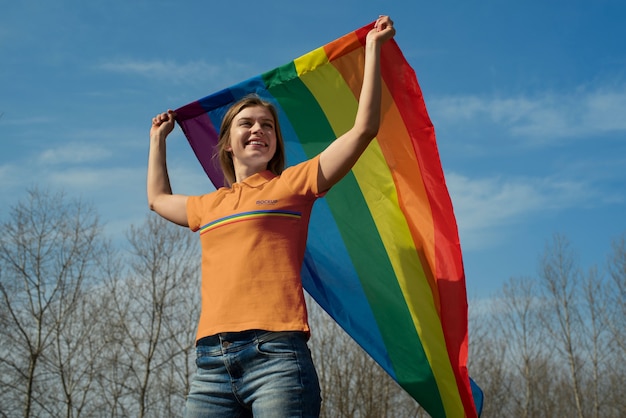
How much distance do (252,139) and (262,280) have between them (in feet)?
2.37

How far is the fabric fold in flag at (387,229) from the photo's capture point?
335cm

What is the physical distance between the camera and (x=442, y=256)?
335cm

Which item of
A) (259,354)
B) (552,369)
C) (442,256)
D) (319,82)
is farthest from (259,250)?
(552,369)

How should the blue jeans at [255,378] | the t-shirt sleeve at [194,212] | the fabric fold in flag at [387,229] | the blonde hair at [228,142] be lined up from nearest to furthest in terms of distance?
the blue jeans at [255,378] < the t-shirt sleeve at [194,212] < the blonde hair at [228,142] < the fabric fold in flag at [387,229]

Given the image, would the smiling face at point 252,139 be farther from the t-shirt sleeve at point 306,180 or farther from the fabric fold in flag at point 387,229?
the fabric fold in flag at point 387,229

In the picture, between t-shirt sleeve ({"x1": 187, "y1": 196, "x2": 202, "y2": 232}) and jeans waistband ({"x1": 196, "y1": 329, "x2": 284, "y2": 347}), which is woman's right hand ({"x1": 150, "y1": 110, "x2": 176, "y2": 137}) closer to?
t-shirt sleeve ({"x1": 187, "y1": 196, "x2": 202, "y2": 232})

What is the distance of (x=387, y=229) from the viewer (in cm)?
358

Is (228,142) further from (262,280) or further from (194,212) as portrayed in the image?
(262,280)

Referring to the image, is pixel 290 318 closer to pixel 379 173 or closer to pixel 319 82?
pixel 379 173

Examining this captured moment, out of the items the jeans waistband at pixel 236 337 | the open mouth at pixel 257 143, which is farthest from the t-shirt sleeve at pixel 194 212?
the jeans waistband at pixel 236 337

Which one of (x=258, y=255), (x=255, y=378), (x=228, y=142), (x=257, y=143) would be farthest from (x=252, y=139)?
(x=255, y=378)

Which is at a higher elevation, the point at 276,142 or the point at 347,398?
the point at 347,398

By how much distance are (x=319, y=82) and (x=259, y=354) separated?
1883mm

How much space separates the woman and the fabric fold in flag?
80 cm
